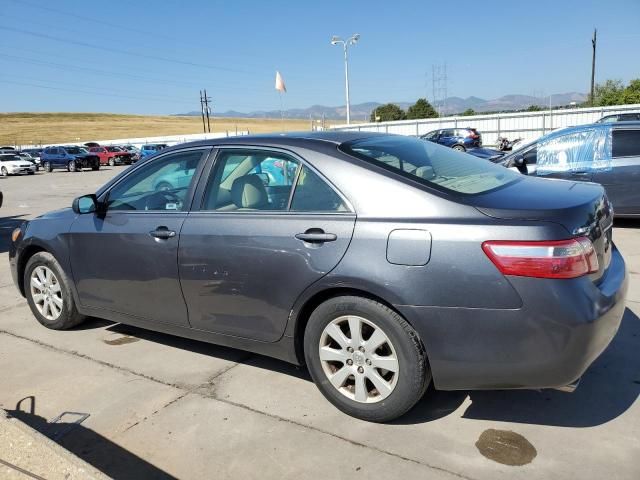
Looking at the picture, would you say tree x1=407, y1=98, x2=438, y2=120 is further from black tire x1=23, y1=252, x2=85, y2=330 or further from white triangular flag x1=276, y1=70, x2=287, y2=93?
→ black tire x1=23, y1=252, x2=85, y2=330

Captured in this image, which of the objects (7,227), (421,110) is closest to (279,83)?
(7,227)

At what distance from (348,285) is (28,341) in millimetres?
3116

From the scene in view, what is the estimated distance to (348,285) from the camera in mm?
2828

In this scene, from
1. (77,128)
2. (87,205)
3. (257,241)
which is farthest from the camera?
(77,128)

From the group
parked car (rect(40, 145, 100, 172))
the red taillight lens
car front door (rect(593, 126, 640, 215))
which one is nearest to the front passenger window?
the red taillight lens

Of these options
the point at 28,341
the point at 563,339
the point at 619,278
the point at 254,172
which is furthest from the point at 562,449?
the point at 28,341

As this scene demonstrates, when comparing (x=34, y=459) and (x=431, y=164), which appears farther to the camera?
(x=431, y=164)

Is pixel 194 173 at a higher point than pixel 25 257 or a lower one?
higher

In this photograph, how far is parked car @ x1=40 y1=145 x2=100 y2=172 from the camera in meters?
35.1

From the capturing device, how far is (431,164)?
129 inches

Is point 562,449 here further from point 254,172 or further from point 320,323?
point 254,172

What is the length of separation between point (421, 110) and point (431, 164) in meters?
68.0

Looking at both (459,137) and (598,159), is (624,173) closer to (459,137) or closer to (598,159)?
(598,159)

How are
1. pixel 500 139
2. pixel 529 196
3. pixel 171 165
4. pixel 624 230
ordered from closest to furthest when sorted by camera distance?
pixel 529 196 < pixel 171 165 < pixel 624 230 < pixel 500 139
